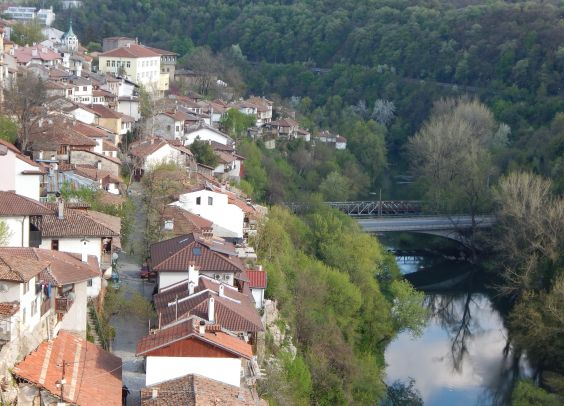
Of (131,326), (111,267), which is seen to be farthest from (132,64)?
(131,326)

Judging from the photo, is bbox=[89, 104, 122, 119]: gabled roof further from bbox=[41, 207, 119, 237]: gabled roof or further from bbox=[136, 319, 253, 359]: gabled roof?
bbox=[136, 319, 253, 359]: gabled roof

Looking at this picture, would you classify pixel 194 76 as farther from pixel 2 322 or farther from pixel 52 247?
pixel 2 322

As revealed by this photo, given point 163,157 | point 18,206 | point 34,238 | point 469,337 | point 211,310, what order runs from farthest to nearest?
point 163,157 < point 469,337 < point 34,238 < point 18,206 < point 211,310

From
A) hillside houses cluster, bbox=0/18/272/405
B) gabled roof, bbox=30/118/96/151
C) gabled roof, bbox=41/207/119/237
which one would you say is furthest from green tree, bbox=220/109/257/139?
gabled roof, bbox=41/207/119/237

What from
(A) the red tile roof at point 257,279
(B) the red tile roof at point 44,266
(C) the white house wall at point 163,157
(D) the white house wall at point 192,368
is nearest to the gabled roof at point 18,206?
(B) the red tile roof at point 44,266

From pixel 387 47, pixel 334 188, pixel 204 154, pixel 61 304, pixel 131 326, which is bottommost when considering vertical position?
pixel 334 188

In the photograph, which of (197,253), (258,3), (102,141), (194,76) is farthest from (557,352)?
(258,3)

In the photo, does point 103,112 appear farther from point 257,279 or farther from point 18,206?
point 18,206
